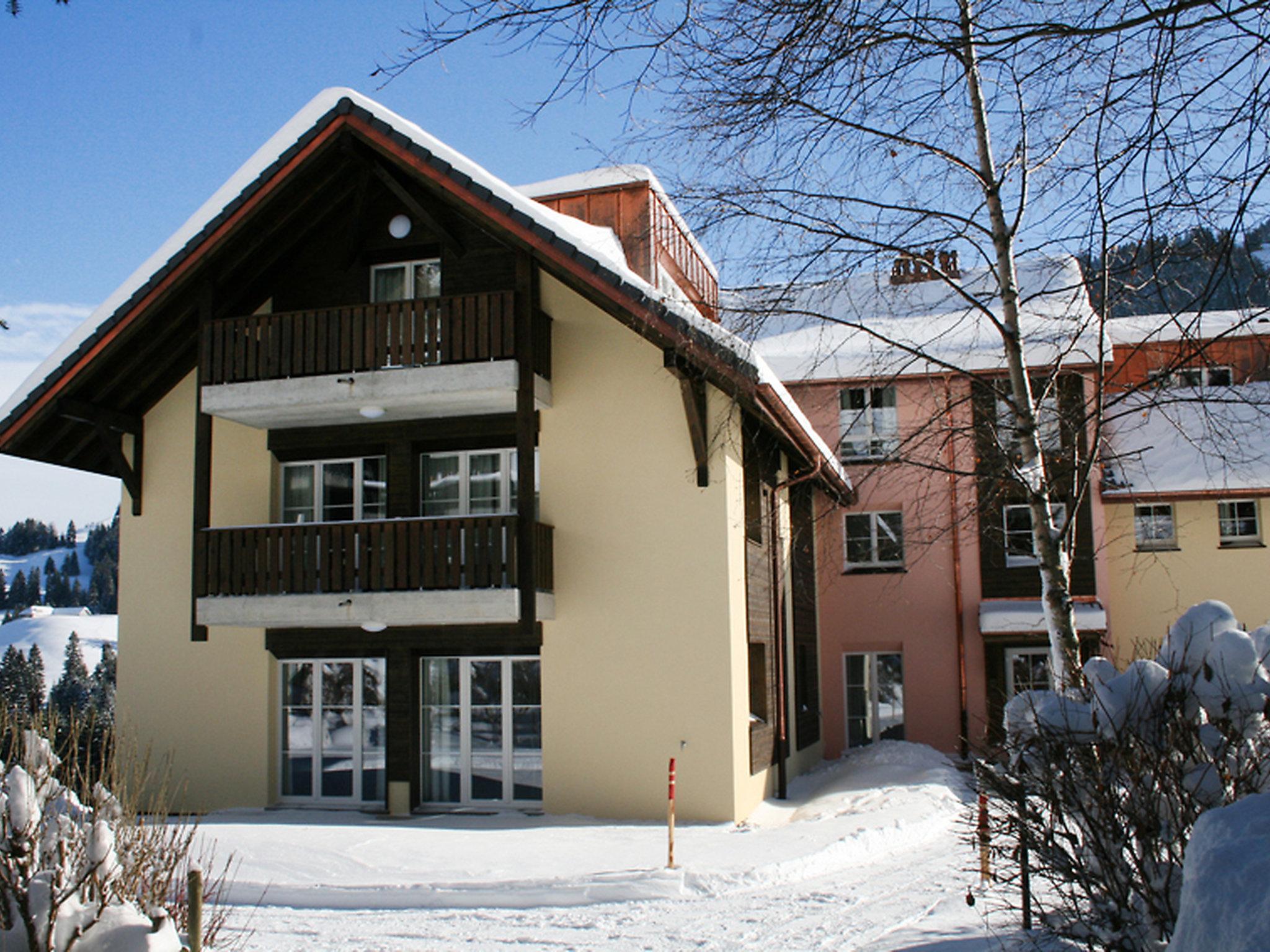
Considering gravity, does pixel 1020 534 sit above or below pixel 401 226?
below

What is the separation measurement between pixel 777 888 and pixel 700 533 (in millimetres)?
4810

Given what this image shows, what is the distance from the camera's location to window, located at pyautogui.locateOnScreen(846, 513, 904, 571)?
73.6 ft

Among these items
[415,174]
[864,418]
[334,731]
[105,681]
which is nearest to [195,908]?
[334,731]

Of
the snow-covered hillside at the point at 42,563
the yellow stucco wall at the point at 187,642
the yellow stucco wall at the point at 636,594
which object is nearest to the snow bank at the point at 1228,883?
the yellow stucco wall at the point at 636,594

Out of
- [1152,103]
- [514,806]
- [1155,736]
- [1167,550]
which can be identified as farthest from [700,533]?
[1167,550]

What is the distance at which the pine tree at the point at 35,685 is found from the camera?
6.45 m

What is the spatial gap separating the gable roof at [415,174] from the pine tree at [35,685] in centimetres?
408

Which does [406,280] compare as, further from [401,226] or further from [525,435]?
[525,435]

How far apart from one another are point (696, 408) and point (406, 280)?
484 cm

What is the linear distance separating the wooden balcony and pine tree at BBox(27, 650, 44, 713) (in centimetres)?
438

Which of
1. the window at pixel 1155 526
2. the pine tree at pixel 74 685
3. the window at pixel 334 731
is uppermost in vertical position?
the window at pixel 1155 526

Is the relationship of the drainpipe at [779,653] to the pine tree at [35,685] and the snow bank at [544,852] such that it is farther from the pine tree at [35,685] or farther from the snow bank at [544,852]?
the pine tree at [35,685]

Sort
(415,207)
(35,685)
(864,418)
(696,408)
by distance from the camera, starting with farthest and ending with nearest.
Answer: (864,418)
(415,207)
(696,408)
(35,685)

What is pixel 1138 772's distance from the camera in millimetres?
5355
